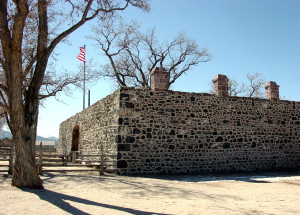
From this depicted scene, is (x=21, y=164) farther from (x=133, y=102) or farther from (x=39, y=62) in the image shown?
(x=133, y=102)

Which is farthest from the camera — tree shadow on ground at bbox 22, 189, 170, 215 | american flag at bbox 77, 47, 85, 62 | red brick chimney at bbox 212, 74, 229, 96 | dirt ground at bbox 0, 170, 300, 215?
american flag at bbox 77, 47, 85, 62

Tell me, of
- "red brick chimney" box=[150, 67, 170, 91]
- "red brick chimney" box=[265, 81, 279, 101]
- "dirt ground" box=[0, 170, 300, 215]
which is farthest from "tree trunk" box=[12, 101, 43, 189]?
"red brick chimney" box=[265, 81, 279, 101]

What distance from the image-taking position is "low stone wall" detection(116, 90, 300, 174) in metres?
10.0

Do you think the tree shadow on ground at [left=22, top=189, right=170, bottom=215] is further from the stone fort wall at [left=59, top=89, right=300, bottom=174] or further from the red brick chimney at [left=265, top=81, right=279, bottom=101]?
the red brick chimney at [left=265, top=81, right=279, bottom=101]

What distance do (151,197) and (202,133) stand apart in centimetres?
533

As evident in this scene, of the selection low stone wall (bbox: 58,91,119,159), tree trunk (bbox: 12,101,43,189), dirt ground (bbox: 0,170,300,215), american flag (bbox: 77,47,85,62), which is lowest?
dirt ground (bbox: 0,170,300,215)

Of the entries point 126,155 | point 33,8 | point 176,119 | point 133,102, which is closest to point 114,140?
point 126,155

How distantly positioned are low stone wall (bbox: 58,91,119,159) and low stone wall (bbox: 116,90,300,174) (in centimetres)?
49

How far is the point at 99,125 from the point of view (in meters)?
11.9

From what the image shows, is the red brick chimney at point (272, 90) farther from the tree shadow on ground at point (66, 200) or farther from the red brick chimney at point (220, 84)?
the tree shadow on ground at point (66, 200)

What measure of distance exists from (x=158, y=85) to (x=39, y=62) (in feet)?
15.2

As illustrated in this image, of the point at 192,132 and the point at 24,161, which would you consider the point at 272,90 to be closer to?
the point at 192,132

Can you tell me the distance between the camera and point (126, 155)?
32.3 ft

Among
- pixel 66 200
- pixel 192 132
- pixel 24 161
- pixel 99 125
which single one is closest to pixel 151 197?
pixel 66 200
